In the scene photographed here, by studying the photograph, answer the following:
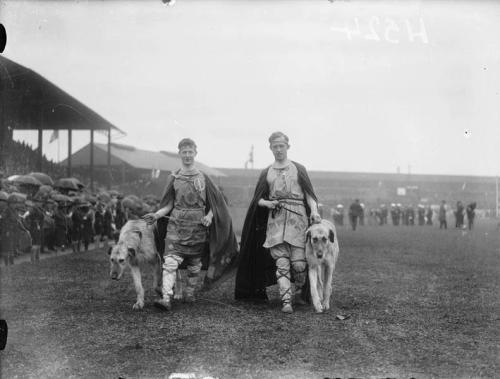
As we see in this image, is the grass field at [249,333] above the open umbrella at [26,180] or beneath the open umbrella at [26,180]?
beneath

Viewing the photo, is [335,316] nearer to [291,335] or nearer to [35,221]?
[291,335]

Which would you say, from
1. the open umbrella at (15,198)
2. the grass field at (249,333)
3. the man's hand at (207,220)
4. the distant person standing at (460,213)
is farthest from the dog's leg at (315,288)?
the distant person standing at (460,213)

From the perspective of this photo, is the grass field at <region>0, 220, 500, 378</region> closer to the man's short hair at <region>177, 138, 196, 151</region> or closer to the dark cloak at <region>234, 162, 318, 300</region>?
the dark cloak at <region>234, 162, 318, 300</region>

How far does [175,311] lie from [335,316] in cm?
194

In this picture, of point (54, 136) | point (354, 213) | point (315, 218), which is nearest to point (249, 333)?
point (315, 218)

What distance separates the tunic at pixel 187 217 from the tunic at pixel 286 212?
925 mm

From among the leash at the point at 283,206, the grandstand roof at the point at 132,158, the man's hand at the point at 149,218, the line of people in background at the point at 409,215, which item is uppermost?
the grandstand roof at the point at 132,158

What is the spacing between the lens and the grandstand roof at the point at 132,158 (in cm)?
4016

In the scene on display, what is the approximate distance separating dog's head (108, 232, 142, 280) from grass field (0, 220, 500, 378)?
0.48m

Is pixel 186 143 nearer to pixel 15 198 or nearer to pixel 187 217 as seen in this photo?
pixel 187 217

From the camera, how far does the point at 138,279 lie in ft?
22.1

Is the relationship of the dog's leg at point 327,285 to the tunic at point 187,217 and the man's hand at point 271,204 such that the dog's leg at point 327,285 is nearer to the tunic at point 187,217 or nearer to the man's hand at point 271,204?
the man's hand at point 271,204

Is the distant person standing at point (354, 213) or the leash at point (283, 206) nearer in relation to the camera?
the leash at point (283, 206)

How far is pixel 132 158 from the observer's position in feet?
134
